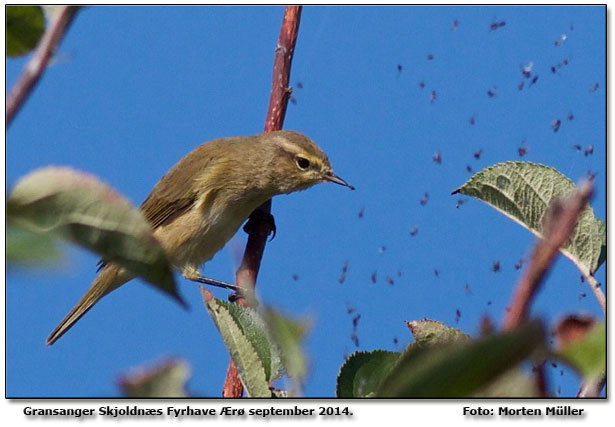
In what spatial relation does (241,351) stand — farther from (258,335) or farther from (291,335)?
(291,335)

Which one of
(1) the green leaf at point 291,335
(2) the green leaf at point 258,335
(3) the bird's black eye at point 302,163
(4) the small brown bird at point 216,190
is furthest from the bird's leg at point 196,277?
(1) the green leaf at point 291,335

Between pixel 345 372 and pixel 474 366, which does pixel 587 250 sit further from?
pixel 474 366

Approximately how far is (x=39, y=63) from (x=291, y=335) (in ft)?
0.96

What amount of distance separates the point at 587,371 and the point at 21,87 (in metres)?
0.46

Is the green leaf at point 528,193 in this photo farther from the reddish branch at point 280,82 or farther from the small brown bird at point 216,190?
the small brown bird at point 216,190

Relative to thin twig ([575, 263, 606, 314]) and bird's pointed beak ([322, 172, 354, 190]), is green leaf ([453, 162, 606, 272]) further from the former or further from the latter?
bird's pointed beak ([322, 172, 354, 190])

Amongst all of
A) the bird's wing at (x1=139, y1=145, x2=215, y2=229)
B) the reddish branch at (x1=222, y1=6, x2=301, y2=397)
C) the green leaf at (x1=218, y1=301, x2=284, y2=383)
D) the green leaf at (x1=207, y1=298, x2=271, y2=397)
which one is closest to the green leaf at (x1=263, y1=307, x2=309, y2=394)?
the green leaf at (x1=207, y1=298, x2=271, y2=397)

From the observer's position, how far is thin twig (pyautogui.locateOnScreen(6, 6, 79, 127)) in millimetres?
597

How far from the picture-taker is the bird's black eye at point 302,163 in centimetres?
429

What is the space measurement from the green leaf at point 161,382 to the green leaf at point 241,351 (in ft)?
0.94

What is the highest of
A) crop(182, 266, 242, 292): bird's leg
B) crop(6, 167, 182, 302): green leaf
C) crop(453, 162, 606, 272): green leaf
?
crop(182, 266, 242, 292): bird's leg

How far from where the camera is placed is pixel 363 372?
4.11ft

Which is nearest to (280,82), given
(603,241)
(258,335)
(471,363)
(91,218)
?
(258,335)

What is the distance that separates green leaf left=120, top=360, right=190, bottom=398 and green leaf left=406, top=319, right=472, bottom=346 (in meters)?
0.49
